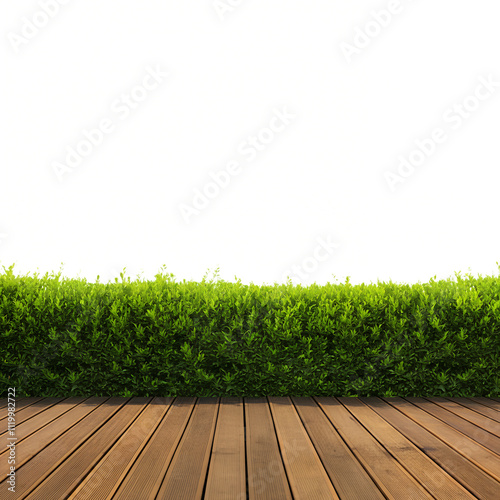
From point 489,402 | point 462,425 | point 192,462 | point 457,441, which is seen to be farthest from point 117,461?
point 489,402

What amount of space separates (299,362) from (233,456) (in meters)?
1.88

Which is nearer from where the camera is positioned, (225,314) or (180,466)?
(180,466)

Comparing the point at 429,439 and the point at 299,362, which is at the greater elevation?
the point at 299,362

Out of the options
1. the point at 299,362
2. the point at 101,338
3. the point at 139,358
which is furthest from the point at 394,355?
the point at 101,338

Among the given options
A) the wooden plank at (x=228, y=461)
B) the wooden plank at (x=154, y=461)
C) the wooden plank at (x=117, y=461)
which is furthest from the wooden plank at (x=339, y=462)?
the wooden plank at (x=117, y=461)

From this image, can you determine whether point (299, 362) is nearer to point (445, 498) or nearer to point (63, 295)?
point (445, 498)

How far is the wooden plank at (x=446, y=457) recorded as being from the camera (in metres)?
2.58

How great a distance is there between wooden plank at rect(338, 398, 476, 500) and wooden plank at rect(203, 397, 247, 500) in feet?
3.69

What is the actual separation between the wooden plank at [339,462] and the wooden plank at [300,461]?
50mm

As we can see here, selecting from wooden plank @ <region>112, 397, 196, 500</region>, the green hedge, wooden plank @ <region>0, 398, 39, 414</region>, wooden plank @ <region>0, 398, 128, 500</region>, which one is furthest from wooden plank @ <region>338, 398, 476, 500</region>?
wooden plank @ <region>0, 398, 39, 414</region>

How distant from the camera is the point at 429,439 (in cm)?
335

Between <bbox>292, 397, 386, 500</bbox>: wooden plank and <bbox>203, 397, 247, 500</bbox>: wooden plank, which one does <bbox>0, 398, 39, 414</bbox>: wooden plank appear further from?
<bbox>292, 397, 386, 500</bbox>: wooden plank

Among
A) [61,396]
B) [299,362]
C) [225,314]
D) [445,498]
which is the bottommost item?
[445,498]

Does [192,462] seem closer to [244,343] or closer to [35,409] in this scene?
[244,343]
